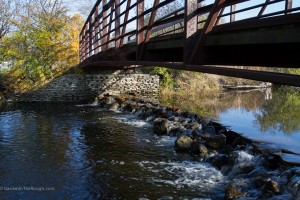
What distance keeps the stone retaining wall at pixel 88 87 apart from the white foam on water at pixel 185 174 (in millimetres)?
14136

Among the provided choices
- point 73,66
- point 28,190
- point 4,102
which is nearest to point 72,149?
point 28,190

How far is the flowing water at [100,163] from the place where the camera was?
6.78 m

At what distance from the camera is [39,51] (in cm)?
2411

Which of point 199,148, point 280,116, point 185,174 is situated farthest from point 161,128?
point 280,116

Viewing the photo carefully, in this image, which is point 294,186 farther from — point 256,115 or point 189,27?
point 256,115

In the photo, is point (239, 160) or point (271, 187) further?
point (239, 160)

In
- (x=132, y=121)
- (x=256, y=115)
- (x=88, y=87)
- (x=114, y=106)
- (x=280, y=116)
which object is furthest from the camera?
(x=88, y=87)

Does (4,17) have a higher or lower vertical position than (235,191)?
higher

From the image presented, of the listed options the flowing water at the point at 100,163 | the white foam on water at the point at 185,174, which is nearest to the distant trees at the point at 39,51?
the flowing water at the point at 100,163

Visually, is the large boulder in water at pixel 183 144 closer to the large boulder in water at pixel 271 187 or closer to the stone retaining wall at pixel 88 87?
the large boulder in water at pixel 271 187

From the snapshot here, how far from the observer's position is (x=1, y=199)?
6.39 m

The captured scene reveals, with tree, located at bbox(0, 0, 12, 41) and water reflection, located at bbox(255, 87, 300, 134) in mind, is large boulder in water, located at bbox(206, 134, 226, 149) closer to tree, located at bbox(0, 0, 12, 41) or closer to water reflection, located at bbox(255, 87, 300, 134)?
water reflection, located at bbox(255, 87, 300, 134)

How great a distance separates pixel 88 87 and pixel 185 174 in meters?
15.4

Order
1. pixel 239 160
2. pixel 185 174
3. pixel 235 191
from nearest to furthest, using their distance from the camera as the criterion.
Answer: pixel 235 191 < pixel 185 174 < pixel 239 160
